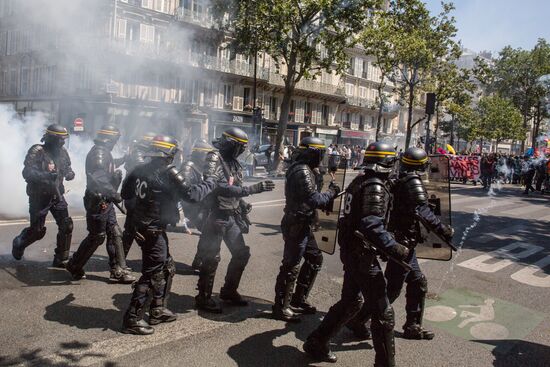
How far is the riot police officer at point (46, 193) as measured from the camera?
521 centimetres

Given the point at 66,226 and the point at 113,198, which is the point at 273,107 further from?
the point at 113,198

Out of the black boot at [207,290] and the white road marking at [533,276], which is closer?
the black boot at [207,290]

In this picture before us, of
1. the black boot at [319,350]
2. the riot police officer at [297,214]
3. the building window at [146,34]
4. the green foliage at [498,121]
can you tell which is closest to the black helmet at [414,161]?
the riot police officer at [297,214]

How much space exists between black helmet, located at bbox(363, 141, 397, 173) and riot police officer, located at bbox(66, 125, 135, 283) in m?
2.71

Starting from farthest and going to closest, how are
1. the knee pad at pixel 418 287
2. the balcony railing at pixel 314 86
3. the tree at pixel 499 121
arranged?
the tree at pixel 499 121 → the balcony railing at pixel 314 86 → the knee pad at pixel 418 287

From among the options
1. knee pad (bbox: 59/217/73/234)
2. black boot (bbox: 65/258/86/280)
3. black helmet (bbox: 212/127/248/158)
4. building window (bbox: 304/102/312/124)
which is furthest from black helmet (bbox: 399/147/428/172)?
building window (bbox: 304/102/312/124)

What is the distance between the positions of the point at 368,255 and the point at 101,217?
3.05 m

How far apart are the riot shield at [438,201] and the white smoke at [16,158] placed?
7033mm

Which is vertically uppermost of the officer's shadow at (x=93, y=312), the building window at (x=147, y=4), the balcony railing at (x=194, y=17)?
the building window at (x=147, y=4)

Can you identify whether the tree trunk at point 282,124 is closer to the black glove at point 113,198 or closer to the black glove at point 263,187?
the black glove at point 113,198

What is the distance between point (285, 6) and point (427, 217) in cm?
1716

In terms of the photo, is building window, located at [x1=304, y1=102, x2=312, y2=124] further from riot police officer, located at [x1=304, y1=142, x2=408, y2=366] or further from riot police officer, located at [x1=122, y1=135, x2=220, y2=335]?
riot police officer, located at [x1=304, y1=142, x2=408, y2=366]

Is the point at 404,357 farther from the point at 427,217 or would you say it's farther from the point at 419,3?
the point at 419,3

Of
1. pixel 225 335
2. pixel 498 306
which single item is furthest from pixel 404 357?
pixel 498 306
